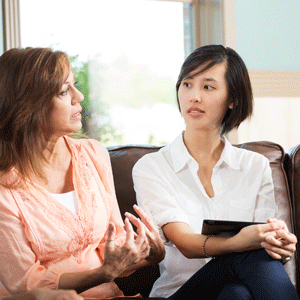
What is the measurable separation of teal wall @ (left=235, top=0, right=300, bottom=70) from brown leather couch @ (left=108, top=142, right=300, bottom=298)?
0.98 metres

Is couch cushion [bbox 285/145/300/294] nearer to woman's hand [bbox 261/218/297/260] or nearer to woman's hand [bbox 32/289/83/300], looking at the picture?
woman's hand [bbox 261/218/297/260]

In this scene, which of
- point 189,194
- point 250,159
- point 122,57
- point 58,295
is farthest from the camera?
point 122,57

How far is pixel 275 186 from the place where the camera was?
174 centimetres

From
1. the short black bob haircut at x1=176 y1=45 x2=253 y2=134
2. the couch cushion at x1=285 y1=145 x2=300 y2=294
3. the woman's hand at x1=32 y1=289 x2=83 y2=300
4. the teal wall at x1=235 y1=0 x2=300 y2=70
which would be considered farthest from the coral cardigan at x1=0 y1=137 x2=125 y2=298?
the teal wall at x1=235 y1=0 x2=300 y2=70

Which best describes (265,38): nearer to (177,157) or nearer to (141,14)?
(141,14)

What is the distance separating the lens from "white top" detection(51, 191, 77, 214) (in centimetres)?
127

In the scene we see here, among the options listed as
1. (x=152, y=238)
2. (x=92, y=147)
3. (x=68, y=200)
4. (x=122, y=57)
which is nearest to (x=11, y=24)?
(x=122, y=57)

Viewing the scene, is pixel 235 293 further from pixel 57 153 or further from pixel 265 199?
pixel 57 153

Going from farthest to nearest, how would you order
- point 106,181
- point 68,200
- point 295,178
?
1. point 295,178
2. point 106,181
3. point 68,200

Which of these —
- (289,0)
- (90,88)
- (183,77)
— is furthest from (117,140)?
(289,0)

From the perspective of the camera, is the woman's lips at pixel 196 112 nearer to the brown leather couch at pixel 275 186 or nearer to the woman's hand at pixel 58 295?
the brown leather couch at pixel 275 186

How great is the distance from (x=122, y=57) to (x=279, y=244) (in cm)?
175

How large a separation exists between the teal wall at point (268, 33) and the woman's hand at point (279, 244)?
1.64 m

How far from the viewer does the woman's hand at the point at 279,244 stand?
118cm
